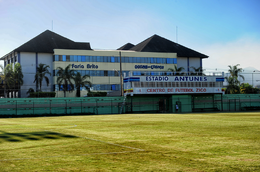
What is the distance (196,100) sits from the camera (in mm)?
69188

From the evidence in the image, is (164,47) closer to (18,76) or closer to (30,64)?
(30,64)

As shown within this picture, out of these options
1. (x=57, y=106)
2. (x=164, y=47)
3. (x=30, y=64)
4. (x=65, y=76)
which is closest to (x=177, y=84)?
(x=57, y=106)

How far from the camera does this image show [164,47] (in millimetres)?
100688

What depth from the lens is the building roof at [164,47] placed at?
320 ft

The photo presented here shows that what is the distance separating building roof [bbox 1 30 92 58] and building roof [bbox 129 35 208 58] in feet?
63.4

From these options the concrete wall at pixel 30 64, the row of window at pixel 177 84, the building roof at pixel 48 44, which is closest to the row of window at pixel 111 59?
the concrete wall at pixel 30 64

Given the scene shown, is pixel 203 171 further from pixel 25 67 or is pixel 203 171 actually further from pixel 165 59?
pixel 165 59

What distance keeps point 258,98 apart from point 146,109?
100.0 ft

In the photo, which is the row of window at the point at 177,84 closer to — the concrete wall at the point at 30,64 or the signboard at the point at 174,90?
the signboard at the point at 174,90

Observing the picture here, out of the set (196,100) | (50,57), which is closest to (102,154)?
(196,100)

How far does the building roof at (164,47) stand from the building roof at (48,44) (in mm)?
19329

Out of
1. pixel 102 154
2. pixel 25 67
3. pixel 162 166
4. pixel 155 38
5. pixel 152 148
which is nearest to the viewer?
pixel 162 166

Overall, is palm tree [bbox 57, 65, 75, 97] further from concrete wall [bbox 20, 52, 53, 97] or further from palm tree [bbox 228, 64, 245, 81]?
palm tree [bbox 228, 64, 245, 81]

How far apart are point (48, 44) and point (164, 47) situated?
38.1m
